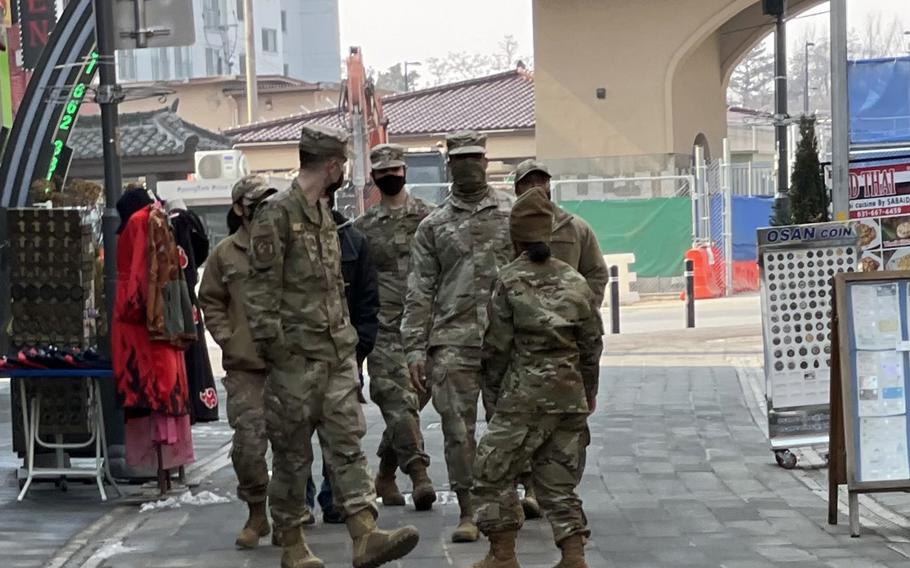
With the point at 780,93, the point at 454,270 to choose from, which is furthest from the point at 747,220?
the point at 454,270

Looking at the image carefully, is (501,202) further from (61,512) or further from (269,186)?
(61,512)

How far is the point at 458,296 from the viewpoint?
8.34 metres

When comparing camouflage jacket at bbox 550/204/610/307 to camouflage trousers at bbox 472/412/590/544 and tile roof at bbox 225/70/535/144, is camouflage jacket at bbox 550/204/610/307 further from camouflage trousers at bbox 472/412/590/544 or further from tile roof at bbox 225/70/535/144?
tile roof at bbox 225/70/535/144

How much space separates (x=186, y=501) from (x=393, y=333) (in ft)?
5.44

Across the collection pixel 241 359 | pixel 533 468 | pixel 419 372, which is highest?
pixel 241 359

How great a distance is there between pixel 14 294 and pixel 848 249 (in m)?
5.28

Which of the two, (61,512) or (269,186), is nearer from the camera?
(269,186)

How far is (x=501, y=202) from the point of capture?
27.6 ft

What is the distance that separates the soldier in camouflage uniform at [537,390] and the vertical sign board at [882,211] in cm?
474

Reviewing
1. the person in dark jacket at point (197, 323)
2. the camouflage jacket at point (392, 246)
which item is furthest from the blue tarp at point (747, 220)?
the camouflage jacket at point (392, 246)

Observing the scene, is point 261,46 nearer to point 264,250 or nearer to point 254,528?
point 254,528

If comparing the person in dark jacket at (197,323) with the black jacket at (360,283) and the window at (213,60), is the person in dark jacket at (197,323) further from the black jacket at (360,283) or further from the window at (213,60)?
the window at (213,60)

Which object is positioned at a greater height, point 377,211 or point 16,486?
point 377,211

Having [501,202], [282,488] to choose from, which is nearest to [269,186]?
[501,202]
